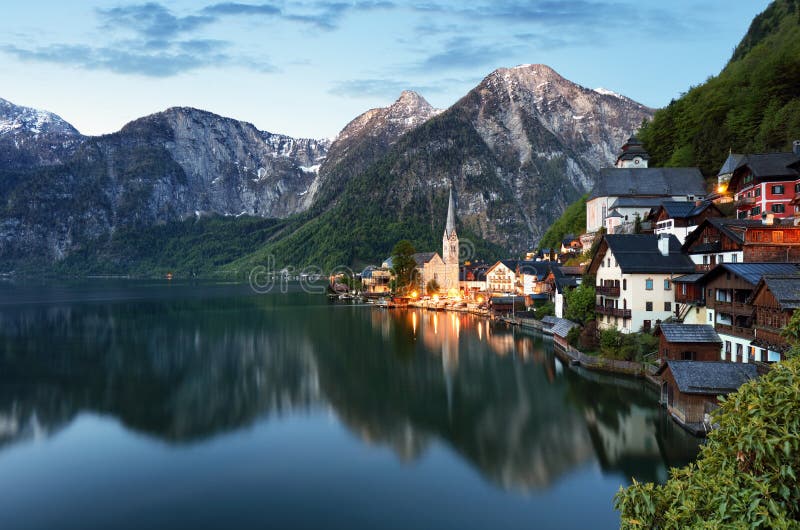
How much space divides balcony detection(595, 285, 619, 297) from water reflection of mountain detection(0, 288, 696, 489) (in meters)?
7.53

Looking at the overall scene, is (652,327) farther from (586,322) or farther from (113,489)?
(113,489)

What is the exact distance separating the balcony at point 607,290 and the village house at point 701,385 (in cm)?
1549

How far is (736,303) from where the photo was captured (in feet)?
100

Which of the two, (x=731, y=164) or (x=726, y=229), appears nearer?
(x=726, y=229)

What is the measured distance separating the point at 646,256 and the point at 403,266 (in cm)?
7908

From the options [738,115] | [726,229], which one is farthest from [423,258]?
[726,229]

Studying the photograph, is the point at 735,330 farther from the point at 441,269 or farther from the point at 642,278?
the point at 441,269

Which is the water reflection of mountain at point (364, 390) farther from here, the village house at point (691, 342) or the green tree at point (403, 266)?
the green tree at point (403, 266)

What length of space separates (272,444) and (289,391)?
11997mm

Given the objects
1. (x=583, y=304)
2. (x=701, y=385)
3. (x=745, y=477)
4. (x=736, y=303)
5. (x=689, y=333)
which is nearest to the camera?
(x=745, y=477)

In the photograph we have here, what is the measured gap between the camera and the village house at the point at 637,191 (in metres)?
68.4

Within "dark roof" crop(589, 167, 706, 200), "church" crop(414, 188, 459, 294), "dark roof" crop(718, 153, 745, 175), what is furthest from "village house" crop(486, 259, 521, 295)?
"dark roof" crop(718, 153, 745, 175)

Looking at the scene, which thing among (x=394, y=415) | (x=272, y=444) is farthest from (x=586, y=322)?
(x=272, y=444)

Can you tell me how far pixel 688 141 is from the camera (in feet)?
265
